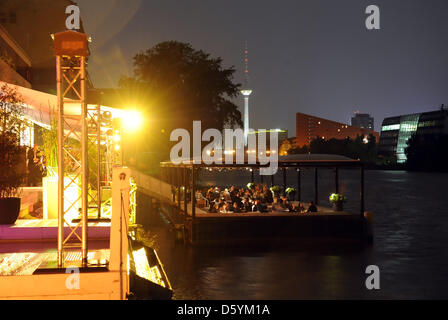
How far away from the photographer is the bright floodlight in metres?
16.9

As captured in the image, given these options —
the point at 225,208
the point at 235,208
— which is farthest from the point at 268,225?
the point at 225,208

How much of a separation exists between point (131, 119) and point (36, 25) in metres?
30.8

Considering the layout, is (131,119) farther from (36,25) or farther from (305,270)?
(36,25)

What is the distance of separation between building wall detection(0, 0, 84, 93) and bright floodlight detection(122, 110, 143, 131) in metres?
27.3

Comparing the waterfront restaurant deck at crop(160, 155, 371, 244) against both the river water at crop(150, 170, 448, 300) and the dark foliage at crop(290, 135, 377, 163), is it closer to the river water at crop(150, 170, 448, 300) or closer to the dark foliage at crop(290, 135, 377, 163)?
the river water at crop(150, 170, 448, 300)

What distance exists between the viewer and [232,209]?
76.7 feet

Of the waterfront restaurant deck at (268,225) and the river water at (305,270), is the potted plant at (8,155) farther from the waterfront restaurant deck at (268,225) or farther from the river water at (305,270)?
the waterfront restaurant deck at (268,225)

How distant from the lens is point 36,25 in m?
44.4

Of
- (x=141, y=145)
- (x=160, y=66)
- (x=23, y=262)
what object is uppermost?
(x=160, y=66)

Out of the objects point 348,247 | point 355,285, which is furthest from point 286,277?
point 348,247

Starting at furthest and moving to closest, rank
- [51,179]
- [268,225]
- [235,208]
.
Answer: [235,208]
[268,225]
[51,179]

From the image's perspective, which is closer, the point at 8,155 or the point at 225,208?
the point at 8,155
